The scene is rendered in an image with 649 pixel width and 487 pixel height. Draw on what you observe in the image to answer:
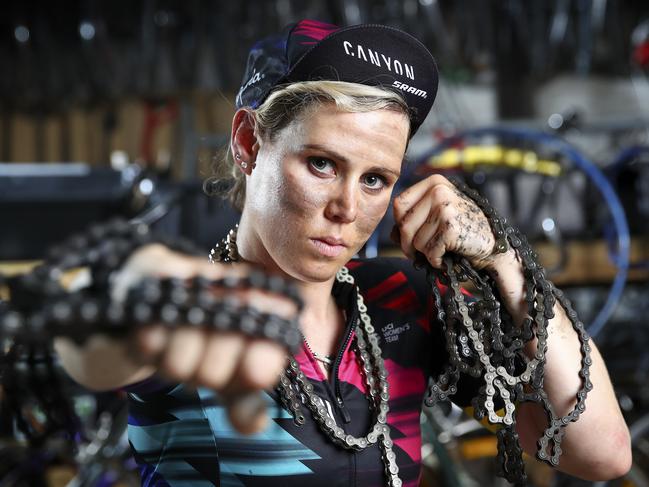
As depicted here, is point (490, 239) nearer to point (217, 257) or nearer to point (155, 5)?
point (217, 257)

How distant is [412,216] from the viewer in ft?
3.45

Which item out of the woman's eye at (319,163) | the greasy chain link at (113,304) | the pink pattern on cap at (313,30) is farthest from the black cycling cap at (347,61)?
the greasy chain link at (113,304)

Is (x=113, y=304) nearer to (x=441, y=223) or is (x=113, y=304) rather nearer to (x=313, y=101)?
(x=313, y=101)

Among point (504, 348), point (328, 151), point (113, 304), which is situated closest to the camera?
point (113, 304)

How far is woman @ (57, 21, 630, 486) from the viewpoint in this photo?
905 millimetres

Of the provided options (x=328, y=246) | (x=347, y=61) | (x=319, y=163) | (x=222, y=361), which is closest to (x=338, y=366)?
(x=328, y=246)

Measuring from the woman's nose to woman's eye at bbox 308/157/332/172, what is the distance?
4 centimetres

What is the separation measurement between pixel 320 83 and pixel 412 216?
257 mm

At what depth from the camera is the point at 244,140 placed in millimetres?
1027

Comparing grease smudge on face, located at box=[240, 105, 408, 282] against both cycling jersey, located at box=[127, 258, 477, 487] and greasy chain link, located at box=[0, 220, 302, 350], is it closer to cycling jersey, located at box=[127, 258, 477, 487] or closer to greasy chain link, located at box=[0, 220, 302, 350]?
cycling jersey, located at box=[127, 258, 477, 487]

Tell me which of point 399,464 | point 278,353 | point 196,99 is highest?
point 278,353

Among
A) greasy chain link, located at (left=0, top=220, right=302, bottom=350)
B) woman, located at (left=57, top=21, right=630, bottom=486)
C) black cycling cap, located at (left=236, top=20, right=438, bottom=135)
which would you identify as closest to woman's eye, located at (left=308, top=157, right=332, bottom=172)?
woman, located at (left=57, top=21, right=630, bottom=486)

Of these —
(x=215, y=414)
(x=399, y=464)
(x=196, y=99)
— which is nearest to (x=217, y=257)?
(x=215, y=414)

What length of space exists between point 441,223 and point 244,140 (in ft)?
1.01
